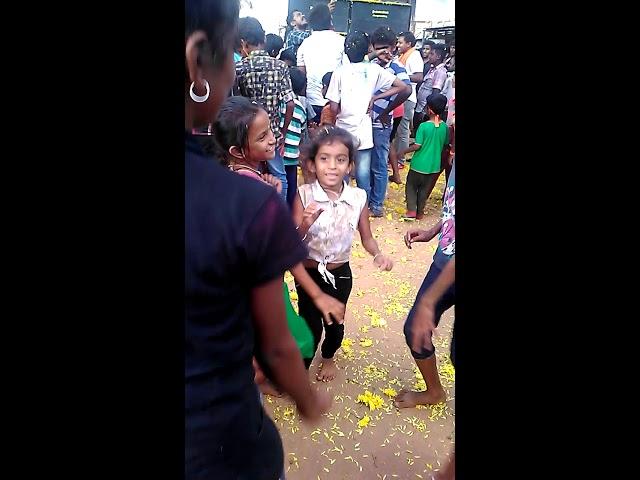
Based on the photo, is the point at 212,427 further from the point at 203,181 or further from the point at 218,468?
the point at 203,181

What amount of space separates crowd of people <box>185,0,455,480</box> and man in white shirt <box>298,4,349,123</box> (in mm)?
533

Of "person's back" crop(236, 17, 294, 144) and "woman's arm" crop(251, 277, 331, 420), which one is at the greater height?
"person's back" crop(236, 17, 294, 144)

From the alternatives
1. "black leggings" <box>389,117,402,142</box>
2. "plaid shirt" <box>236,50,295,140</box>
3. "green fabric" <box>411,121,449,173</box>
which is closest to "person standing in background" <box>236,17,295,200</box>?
"plaid shirt" <box>236,50,295,140</box>

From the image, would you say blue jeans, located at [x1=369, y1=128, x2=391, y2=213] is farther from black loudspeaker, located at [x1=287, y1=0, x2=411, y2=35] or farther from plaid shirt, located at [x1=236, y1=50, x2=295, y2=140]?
black loudspeaker, located at [x1=287, y1=0, x2=411, y2=35]

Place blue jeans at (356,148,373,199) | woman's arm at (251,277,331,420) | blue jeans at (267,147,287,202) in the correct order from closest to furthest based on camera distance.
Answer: woman's arm at (251,277,331,420) < blue jeans at (267,147,287,202) < blue jeans at (356,148,373,199)

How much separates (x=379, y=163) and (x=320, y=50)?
1.33 metres

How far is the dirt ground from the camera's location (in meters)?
2.47

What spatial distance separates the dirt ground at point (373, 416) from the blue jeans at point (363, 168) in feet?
5.79

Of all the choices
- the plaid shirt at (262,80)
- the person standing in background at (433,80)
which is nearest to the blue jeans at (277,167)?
the plaid shirt at (262,80)

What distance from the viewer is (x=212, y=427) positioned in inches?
43.8

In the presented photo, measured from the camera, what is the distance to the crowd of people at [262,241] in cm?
91
